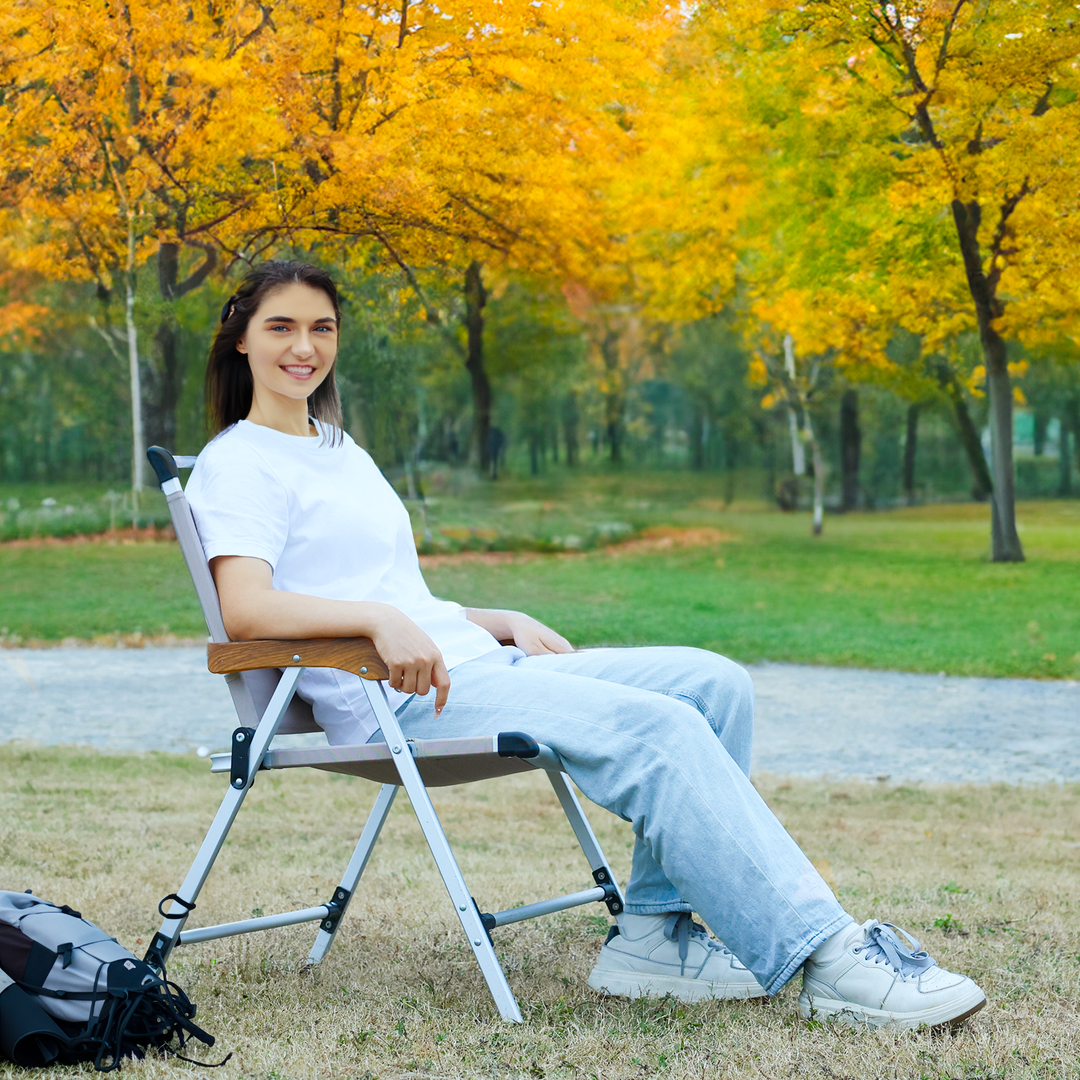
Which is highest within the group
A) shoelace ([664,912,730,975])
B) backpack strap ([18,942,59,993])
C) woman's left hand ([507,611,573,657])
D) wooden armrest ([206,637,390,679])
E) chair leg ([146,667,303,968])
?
wooden armrest ([206,637,390,679])

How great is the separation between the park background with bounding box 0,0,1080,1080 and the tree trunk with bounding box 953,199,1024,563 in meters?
0.02

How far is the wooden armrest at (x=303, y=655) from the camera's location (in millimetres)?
1772

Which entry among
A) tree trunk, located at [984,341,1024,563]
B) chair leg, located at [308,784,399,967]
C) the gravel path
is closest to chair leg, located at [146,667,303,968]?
chair leg, located at [308,784,399,967]

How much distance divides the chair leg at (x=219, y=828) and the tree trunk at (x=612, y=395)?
6.27 meters

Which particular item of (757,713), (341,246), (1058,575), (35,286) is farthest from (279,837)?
(1058,575)

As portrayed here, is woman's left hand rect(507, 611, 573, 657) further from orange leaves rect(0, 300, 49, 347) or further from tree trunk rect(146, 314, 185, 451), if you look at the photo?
orange leaves rect(0, 300, 49, 347)

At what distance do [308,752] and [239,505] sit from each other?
38 cm

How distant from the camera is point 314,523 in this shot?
78.0 inches

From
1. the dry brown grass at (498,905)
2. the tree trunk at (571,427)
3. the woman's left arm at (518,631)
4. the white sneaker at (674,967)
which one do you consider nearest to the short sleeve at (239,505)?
the woman's left arm at (518,631)

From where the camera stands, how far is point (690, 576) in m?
8.16

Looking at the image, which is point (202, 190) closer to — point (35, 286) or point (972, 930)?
point (35, 286)

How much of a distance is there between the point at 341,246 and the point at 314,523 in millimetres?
5411

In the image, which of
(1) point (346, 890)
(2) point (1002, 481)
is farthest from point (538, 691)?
(2) point (1002, 481)

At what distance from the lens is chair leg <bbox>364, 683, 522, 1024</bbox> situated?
174 cm
